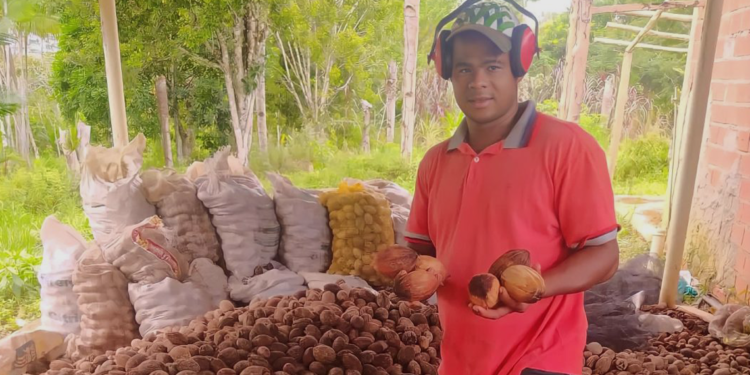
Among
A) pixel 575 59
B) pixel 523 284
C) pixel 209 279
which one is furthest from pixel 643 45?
pixel 209 279

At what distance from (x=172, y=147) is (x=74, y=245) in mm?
464

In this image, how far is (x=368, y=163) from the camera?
5.87 feet

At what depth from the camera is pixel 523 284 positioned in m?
0.67

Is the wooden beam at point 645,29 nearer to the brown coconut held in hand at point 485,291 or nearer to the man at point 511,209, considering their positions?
the man at point 511,209

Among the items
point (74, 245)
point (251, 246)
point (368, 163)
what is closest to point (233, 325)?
point (251, 246)

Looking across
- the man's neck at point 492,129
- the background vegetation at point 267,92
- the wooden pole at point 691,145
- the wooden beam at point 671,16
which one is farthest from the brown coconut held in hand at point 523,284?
the wooden beam at point 671,16

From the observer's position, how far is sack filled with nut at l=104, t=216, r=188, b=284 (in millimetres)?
1490

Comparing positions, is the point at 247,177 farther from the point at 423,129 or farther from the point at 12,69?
the point at 12,69

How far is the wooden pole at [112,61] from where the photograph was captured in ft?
5.24

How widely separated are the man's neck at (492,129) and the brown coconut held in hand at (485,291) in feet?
0.77

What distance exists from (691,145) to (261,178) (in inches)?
56.9

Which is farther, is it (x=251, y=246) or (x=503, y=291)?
(x=251, y=246)

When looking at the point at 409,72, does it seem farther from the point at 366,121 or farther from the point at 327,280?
the point at 327,280

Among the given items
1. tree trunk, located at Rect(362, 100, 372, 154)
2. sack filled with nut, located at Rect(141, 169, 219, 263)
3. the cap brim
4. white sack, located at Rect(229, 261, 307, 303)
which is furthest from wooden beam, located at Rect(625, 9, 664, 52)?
sack filled with nut, located at Rect(141, 169, 219, 263)
